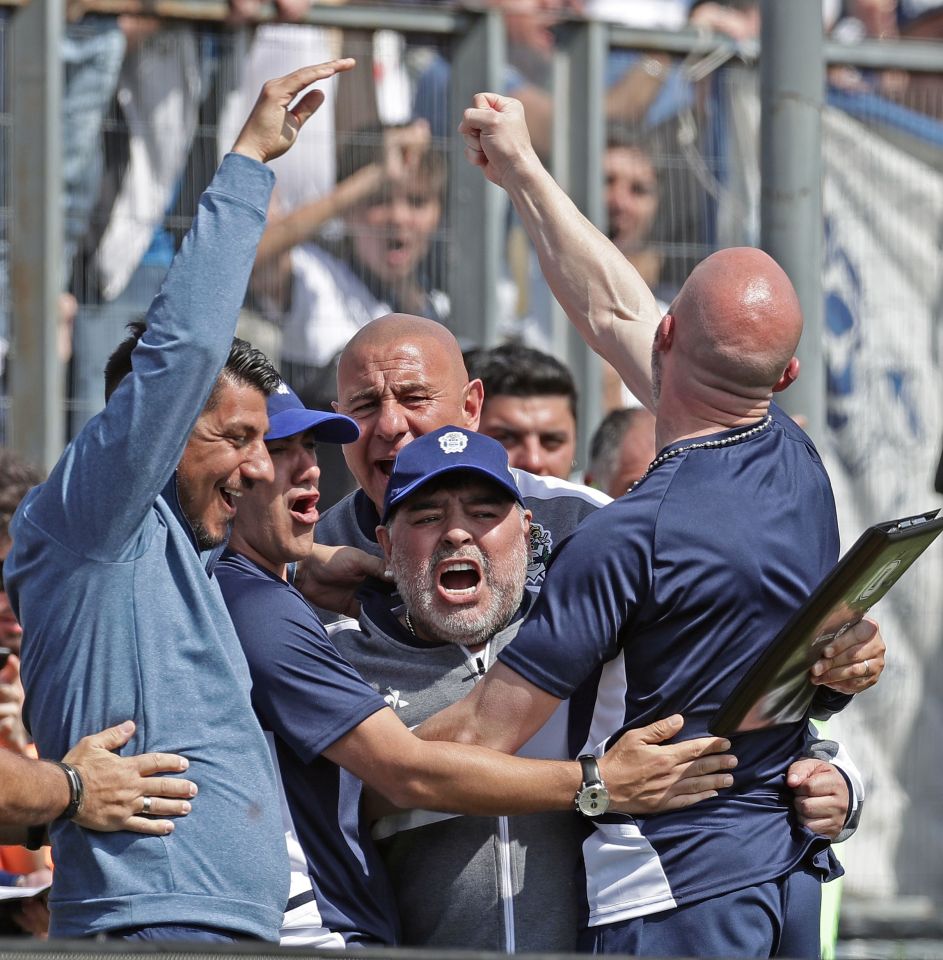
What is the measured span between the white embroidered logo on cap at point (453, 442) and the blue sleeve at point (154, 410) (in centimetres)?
64

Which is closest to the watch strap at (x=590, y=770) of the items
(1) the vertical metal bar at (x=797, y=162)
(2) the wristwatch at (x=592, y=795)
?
(2) the wristwatch at (x=592, y=795)

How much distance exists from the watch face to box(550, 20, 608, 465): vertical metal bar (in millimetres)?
2939

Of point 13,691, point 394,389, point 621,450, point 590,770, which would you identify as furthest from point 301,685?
point 621,450

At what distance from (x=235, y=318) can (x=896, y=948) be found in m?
4.42

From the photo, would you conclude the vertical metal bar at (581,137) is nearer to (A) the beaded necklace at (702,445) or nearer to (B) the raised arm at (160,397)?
(A) the beaded necklace at (702,445)

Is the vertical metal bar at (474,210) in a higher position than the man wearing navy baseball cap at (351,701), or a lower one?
higher

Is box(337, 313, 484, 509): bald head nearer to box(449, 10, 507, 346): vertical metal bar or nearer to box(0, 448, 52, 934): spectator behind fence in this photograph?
box(0, 448, 52, 934): spectator behind fence

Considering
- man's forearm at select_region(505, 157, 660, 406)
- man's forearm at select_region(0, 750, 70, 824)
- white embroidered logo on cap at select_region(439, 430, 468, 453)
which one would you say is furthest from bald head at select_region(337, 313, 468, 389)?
man's forearm at select_region(0, 750, 70, 824)

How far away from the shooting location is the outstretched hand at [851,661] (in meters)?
3.18

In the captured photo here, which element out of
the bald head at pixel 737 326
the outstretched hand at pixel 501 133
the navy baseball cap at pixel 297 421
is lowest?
the navy baseball cap at pixel 297 421

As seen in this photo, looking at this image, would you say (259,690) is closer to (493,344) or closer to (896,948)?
(493,344)

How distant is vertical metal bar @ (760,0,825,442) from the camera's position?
4.65 meters

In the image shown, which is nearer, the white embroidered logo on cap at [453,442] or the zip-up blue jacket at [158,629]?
the zip-up blue jacket at [158,629]

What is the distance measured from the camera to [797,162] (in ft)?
15.4
